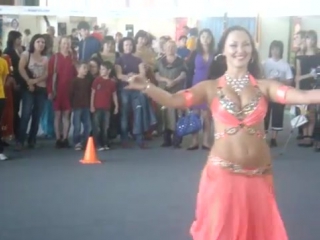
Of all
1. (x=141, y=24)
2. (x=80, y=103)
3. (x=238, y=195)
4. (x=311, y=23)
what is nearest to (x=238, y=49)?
(x=238, y=195)

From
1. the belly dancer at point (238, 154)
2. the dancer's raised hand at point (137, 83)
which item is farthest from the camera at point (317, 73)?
the dancer's raised hand at point (137, 83)

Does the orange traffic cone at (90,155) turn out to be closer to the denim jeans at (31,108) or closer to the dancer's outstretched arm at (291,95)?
the denim jeans at (31,108)

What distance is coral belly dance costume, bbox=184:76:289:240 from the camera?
2.97 meters

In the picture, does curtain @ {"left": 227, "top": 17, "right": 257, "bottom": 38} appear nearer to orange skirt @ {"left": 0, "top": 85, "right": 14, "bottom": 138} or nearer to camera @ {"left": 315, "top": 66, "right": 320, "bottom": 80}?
camera @ {"left": 315, "top": 66, "right": 320, "bottom": 80}

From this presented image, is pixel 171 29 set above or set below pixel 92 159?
above

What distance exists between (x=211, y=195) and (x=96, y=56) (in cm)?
498

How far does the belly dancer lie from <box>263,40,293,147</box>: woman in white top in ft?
16.1

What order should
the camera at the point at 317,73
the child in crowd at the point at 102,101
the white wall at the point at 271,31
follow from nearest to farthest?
1. the child in crowd at the point at 102,101
2. the camera at the point at 317,73
3. the white wall at the point at 271,31

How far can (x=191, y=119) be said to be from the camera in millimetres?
7250

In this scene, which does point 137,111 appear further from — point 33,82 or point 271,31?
point 271,31

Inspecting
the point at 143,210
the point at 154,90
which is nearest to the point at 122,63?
the point at 143,210

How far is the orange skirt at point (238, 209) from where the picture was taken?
2967mm

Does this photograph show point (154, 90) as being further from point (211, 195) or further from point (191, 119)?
point (191, 119)

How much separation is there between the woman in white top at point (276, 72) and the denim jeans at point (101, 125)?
77.4 inches
